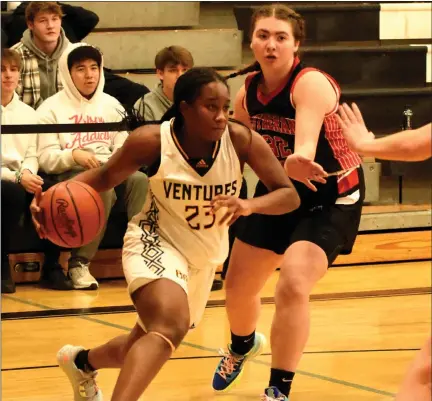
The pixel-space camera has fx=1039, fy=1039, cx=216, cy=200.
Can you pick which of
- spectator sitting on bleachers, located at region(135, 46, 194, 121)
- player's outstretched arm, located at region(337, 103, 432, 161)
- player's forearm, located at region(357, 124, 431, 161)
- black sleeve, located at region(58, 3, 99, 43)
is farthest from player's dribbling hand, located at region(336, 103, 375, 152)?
black sleeve, located at region(58, 3, 99, 43)

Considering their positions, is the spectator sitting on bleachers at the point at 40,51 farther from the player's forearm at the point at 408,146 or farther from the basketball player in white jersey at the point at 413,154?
the player's forearm at the point at 408,146

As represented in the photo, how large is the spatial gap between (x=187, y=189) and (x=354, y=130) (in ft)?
2.39

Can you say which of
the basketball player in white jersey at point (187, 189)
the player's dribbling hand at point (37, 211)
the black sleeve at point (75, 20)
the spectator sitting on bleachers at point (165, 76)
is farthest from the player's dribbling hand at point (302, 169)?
the black sleeve at point (75, 20)

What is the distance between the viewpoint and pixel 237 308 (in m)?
4.67

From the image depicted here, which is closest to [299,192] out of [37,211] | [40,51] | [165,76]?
[37,211]

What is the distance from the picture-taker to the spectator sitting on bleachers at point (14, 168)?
673cm

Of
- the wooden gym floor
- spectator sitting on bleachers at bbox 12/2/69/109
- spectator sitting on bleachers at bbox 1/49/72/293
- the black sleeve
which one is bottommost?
the wooden gym floor

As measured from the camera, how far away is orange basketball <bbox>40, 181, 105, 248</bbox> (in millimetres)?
3871

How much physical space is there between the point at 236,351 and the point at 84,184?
4.17 ft

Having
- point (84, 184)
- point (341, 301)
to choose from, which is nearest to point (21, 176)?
point (341, 301)

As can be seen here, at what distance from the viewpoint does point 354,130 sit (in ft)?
11.4

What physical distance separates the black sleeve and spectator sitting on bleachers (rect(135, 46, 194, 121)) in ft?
3.41

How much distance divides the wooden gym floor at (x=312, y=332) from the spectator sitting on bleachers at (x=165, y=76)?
4.00 feet

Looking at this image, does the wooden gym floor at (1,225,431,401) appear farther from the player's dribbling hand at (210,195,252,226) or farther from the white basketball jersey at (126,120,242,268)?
the player's dribbling hand at (210,195,252,226)
